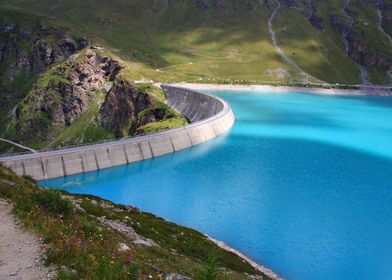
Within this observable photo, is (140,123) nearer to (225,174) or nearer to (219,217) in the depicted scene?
(225,174)

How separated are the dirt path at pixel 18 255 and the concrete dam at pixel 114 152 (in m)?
56.2

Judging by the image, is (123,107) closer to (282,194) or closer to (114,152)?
(114,152)

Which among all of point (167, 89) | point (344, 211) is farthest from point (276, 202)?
point (167, 89)

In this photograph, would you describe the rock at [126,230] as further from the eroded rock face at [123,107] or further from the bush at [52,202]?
the eroded rock face at [123,107]

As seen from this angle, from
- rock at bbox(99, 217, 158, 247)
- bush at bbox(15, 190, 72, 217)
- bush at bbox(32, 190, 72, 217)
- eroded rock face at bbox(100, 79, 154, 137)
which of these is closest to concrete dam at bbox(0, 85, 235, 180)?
eroded rock face at bbox(100, 79, 154, 137)

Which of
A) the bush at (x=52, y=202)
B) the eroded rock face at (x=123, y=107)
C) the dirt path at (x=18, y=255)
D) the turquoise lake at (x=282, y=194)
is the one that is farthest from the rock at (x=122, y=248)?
the eroded rock face at (x=123, y=107)

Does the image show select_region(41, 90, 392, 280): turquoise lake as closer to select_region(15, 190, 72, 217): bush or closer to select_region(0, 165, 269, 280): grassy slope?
select_region(0, 165, 269, 280): grassy slope

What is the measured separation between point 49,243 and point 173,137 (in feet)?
280

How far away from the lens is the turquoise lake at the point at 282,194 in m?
55.6

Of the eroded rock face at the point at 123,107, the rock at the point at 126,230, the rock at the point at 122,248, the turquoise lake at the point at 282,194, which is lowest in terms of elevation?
the eroded rock face at the point at 123,107

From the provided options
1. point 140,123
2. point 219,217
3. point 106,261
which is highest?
point 106,261

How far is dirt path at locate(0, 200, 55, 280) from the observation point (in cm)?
1989

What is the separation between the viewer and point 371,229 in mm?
64812

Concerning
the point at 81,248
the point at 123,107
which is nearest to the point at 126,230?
the point at 81,248
